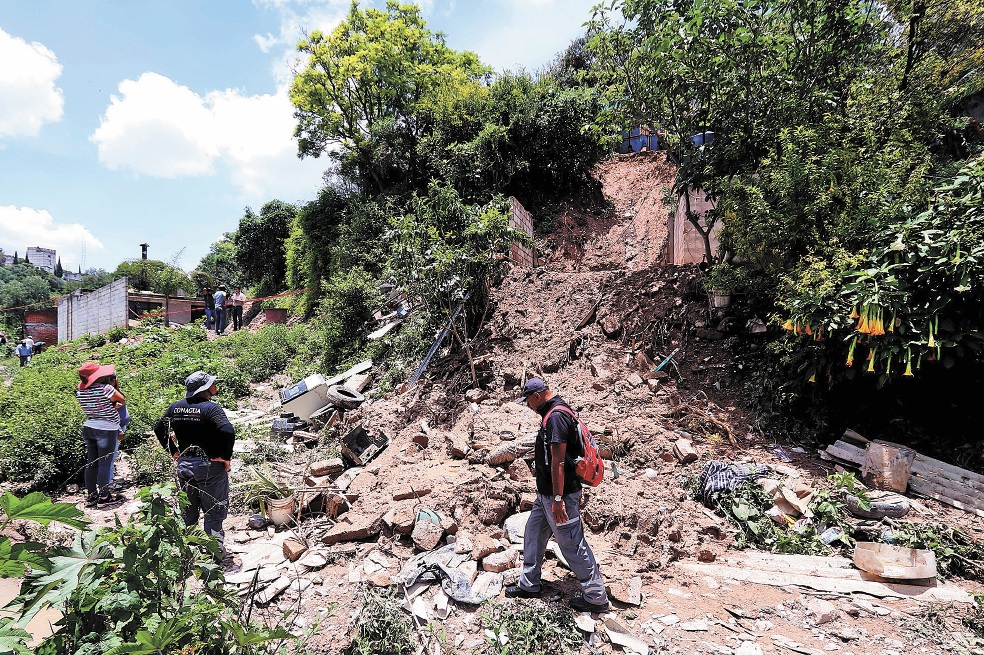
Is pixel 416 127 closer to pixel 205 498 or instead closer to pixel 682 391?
pixel 682 391

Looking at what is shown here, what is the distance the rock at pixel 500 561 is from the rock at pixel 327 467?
279 centimetres

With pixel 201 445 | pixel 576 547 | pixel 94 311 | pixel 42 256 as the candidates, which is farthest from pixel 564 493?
pixel 42 256

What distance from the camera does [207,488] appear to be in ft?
12.7

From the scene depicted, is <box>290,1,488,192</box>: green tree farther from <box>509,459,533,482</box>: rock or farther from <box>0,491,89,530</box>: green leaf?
<box>0,491,89,530</box>: green leaf

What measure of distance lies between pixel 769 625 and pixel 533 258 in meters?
8.49

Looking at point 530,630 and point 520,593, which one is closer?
point 530,630

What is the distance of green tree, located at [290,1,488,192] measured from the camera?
15.6 meters

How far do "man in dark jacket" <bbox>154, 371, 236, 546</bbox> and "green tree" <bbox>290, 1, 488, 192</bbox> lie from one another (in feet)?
42.8

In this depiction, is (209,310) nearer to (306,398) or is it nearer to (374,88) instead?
(374,88)

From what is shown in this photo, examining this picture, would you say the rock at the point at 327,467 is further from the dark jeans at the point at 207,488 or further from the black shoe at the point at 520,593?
the black shoe at the point at 520,593

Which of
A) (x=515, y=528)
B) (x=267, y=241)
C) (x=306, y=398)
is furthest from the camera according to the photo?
(x=267, y=241)

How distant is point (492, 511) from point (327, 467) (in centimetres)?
260

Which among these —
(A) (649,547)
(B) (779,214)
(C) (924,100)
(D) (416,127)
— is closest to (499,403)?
(A) (649,547)

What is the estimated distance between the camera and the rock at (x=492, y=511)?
422 centimetres
